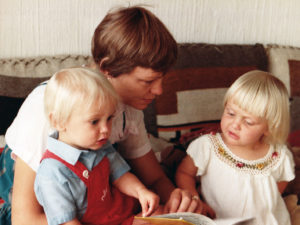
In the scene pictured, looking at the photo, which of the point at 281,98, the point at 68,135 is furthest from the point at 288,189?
the point at 68,135

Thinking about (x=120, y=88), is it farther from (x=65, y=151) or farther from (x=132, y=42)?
(x=65, y=151)

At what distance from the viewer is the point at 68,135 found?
93 cm

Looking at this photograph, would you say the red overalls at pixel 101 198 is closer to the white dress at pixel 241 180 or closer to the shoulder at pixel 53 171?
the shoulder at pixel 53 171

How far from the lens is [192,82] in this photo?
5.57 ft

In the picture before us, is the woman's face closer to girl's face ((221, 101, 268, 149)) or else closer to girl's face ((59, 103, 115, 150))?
girl's face ((59, 103, 115, 150))

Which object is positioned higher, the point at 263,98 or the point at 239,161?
the point at 263,98

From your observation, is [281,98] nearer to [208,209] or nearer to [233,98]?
[233,98]

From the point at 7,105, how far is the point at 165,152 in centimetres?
69

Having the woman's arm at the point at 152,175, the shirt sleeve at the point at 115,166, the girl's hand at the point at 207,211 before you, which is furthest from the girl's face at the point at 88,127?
the girl's hand at the point at 207,211

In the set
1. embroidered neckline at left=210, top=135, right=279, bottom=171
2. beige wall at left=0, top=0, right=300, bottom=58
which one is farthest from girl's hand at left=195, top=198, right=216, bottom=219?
beige wall at left=0, top=0, right=300, bottom=58

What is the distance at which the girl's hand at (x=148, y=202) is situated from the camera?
3.18 ft

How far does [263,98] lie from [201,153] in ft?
1.06

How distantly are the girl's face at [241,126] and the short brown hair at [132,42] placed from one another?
0.35m

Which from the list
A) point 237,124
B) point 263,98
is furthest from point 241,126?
point 263,98
